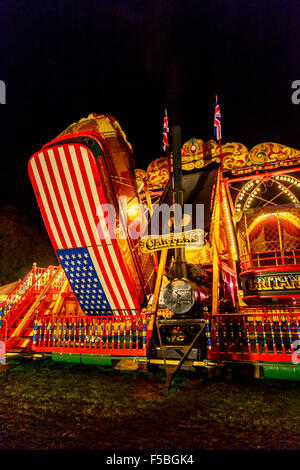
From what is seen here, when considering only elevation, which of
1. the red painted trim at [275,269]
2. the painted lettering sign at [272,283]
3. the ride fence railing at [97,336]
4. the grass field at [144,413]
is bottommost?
the grass field at [144,413]

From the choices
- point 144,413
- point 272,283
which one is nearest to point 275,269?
point 272,283

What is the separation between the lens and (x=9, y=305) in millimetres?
10445

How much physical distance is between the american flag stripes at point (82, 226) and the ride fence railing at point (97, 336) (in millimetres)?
1314

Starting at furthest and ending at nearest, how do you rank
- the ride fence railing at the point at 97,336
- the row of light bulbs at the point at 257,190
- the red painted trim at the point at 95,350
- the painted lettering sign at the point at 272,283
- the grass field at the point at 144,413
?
the row of light bulbs at the point at 257,190 < the painted lettering sign at the point at 272,283 < the ride fence railing at the point at 97,336 < the red painted trim at the point at 95,350 < the grass field at the point at 144,413

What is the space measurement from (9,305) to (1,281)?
1213 centimetres

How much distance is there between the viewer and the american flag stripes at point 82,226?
8648 mm

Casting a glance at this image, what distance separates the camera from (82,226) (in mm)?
9031

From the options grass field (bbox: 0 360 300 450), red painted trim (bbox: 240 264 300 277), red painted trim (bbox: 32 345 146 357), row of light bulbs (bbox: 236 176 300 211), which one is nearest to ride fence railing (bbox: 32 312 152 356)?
red painted trim (bbox: 32 345 146 357)

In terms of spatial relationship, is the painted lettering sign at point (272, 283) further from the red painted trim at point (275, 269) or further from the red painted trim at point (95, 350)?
the red painted trim at point (95, 350)

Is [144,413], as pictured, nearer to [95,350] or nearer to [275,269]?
[95,350]

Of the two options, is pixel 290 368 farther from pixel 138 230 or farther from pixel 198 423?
pixel 138 230

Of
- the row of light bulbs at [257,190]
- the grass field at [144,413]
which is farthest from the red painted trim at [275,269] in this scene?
the row of light bulbs at [257,190]

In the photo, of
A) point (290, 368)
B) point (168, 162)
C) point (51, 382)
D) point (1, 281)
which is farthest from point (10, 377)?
point (1, 281)

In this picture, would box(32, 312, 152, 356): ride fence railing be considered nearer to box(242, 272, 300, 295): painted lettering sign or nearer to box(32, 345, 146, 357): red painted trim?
box(32, 345, 146, 357): red painted trim
